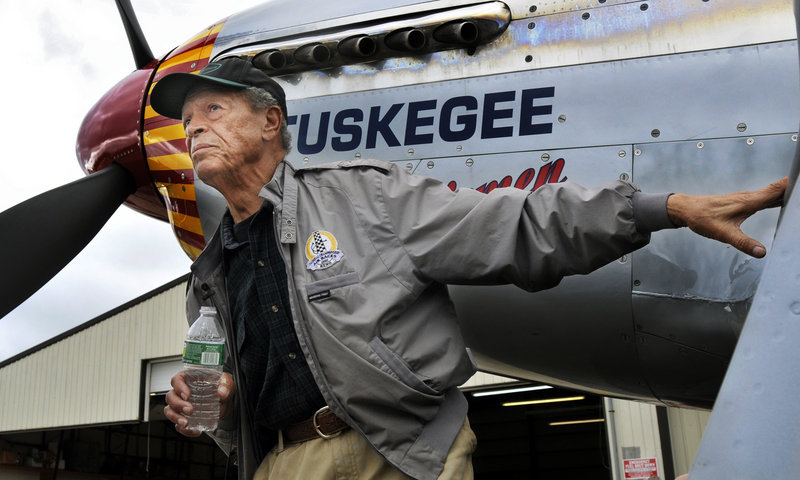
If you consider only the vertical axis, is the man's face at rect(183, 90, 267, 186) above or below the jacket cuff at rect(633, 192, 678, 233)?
above

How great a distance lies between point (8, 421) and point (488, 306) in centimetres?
1952

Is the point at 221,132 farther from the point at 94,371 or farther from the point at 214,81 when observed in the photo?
the point at 94,371

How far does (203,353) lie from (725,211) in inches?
60.7

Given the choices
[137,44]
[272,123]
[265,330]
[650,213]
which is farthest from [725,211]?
[137,44]

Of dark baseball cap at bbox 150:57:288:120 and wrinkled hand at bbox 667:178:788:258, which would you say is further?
dark baseball cap at bbox 150:57:288:120

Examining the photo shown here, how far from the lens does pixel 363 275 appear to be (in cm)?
223

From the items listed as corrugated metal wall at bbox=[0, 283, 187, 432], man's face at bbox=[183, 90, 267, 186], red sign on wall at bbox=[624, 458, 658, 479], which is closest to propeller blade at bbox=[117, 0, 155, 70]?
man's face at bbox=[183, 90, 267, 186]

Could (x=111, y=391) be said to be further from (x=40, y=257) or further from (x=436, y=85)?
(x=436, y=85)

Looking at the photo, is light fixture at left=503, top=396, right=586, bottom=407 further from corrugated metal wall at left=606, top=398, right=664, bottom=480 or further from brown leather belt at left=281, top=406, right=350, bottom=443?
brown leather belt at left=281, top=406, right=350, bottom=443

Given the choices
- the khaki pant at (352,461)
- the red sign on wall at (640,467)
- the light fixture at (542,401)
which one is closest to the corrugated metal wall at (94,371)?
the red sign on wall at (640,467)

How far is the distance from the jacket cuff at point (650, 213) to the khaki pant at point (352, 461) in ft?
2.64

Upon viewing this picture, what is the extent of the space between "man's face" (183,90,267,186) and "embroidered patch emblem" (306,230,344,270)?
0.45 meters

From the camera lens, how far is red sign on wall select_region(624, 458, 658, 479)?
12047 mm

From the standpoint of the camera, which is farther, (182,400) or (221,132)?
(221,132)
